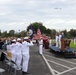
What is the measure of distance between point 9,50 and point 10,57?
500 millimetres

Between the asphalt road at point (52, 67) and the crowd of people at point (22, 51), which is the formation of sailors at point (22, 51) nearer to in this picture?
the crowd of people at point (22, 51)

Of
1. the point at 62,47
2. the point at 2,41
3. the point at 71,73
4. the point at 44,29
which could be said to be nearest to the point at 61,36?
the point at 62,47

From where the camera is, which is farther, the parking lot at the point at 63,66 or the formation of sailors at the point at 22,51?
the parking lot at the point at 63,66

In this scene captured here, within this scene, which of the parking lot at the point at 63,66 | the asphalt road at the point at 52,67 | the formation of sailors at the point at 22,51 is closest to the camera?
the formation of sailors at the point at 22,51

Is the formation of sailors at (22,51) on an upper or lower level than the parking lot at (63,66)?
upper

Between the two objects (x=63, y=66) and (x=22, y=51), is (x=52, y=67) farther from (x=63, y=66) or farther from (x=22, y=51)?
(x=22, y=51)

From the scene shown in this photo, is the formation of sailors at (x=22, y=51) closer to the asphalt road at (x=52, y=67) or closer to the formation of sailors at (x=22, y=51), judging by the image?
the formation of sailors at (x=22, y=51)

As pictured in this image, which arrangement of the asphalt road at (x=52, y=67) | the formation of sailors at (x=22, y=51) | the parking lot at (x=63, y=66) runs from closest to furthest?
the formation of sailors at (x=22, y=51), the asphalt road at (x=52, y=67), the parking lot at (x=63, y=66)

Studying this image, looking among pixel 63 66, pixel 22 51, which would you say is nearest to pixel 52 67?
pixel 63 66

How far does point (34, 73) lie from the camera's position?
12812 millimetres

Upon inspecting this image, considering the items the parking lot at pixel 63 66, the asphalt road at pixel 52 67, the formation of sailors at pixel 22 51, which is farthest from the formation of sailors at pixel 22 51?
the parking lot at pixel 63 66

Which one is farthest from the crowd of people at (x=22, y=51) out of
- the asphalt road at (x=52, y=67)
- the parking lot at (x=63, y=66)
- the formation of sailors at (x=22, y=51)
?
the parking lot at (x=63, y=66)

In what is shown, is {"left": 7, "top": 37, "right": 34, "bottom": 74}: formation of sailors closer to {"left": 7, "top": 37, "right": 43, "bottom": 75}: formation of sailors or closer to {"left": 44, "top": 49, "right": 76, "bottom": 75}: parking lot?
{"left": 7, "top": 37, "right": 43, "bottom": 75}: formation of sailors

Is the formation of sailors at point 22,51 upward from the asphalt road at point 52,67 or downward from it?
upward
